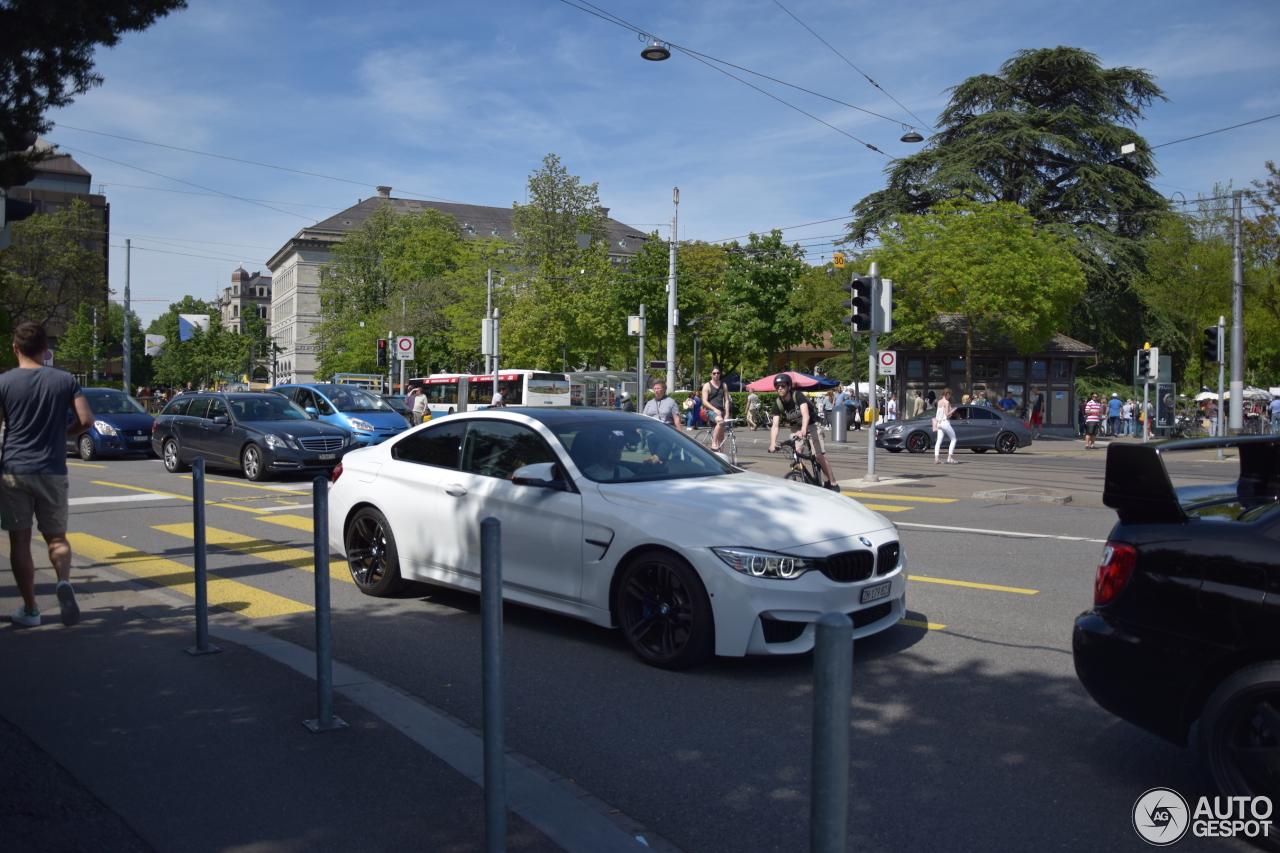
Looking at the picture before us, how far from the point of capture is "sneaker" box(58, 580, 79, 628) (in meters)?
6.14

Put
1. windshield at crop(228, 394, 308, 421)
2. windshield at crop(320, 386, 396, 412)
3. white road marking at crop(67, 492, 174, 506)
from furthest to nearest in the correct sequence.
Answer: windshield at crop(320, 386, 396, 412), windshield at crop(228, 394, 308, 421), white road marking at crop(67, 492, 174, 506)

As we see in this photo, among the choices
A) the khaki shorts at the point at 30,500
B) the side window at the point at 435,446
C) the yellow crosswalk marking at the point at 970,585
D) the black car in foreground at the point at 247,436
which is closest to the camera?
the khaki shorts at the point at 30,500

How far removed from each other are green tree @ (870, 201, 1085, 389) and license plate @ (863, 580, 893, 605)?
34.5 meters

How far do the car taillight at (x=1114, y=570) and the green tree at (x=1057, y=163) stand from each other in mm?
42655

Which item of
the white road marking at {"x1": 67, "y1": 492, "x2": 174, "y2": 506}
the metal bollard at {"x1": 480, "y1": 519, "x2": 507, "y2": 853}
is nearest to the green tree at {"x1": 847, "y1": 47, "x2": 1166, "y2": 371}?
the white road marking at {"x1": 67, "y1": 492, "x2": 174, "y2": 506}

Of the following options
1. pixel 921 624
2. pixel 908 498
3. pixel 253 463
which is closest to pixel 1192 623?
pixel 921 624

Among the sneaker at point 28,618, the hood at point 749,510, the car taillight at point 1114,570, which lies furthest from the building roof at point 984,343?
the car taillight at point 1114,570

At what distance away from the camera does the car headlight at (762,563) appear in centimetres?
515

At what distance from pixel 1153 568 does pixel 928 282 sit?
3721cm

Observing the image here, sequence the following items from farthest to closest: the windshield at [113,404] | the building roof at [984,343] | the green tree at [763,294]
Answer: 1. the green tree at [763,294]
2. the building roof at [984,343]
3. the windshield at [113,404]

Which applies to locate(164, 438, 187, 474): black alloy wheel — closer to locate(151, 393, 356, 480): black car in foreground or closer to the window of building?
locate(151, 393, 356, 480): black car in foreground

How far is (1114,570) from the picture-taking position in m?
3.84

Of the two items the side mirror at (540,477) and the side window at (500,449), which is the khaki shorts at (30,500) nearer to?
the side window at (500,449)

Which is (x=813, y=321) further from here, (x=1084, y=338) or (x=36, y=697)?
(x=36, y=697)
